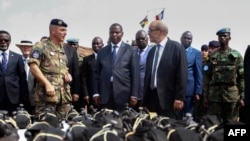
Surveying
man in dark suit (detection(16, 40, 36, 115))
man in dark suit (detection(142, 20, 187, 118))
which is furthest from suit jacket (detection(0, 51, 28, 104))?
man in dark suit (detection(142, 20, 187, 118))

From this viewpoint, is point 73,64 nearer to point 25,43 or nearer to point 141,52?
point 141,52

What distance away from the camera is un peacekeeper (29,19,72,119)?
282 inches

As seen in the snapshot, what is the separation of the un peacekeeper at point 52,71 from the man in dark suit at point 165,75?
137 cm

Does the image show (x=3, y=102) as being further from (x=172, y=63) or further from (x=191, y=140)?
(x=191, y=140)

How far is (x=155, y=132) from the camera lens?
4.00 m

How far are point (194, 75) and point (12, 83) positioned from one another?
3613mm

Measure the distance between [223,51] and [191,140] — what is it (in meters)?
4.58

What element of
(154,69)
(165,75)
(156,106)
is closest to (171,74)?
(165,75)

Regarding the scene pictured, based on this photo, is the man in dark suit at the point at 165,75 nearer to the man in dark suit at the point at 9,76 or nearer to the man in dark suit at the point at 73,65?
the man in dark suit at the point at 73,65

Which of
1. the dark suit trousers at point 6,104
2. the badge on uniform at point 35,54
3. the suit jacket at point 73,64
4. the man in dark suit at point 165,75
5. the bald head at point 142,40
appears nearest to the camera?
the man in dark suit at point 165,75

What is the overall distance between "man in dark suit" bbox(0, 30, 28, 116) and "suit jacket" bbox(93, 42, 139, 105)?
1536 millimetres

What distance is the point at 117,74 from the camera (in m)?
8.17

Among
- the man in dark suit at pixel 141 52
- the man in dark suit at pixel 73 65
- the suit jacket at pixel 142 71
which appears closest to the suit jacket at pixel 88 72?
the man in dark suit at pixel 73 65

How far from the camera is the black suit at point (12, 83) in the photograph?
8484 millimetres
